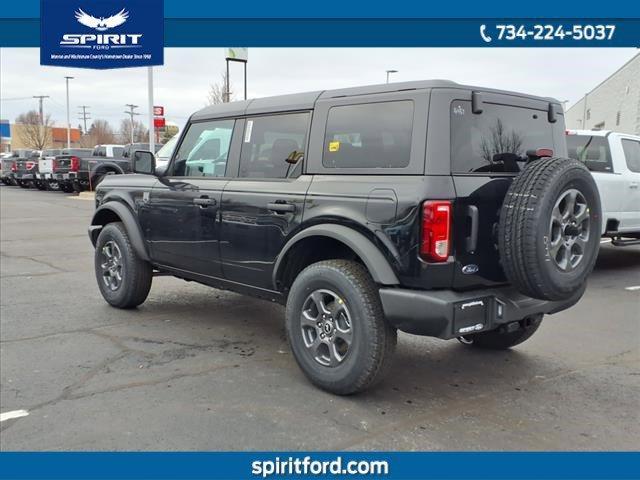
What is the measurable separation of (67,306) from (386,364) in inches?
149

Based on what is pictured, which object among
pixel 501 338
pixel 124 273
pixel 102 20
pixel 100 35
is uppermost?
pixel 102 20

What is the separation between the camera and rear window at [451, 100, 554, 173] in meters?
3.39

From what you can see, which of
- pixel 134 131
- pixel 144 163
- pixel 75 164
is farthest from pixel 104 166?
pixel 134 131

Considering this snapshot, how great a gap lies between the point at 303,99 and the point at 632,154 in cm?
594

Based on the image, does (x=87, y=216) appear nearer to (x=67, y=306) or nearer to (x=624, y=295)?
(x=67, y=306)

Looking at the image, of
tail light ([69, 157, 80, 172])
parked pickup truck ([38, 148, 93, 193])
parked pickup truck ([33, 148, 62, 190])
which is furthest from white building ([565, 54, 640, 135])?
parked pickup truck ([33, 148, 62, 190])

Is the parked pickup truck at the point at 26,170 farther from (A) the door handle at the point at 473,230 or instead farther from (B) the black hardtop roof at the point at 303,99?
(A) the door handle at the point at 473,230

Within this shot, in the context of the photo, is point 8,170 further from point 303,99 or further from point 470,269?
point 470,269

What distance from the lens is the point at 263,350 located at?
14.9ft

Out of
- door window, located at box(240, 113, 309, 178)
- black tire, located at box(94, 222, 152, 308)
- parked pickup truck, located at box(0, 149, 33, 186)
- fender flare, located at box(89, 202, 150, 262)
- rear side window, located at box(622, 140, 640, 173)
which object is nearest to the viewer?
door window, located at box(240, 113, 309, 178)

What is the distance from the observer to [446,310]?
3186 millimetres

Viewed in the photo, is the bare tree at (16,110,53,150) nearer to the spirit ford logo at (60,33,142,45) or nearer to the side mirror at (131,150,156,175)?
the spirit ford logo at (60,33,142,45)

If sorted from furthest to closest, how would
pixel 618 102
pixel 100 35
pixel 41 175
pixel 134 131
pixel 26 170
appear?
pixel 134 131 → pixel 26 170 → pixel 618 102 → pixel 41 175 → pixel 100 35

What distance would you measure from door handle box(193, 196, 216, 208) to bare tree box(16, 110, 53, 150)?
73.2 m
